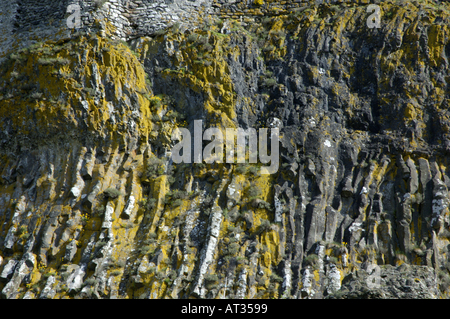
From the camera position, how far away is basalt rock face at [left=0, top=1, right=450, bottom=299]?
590 inches

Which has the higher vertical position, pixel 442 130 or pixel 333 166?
pixel 442 130

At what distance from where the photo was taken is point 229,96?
18.1 meters

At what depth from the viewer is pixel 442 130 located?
1669 cm

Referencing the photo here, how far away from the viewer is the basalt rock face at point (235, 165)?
14984 mm

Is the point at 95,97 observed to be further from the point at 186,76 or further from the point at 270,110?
the point at 270,110

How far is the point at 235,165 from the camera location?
1697 centimetres

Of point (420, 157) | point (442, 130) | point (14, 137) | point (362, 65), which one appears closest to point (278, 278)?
point (420, 157)

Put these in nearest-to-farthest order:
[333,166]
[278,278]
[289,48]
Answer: [278,278] → [333,166] → [289,48]

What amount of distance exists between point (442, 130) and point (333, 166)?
11.0ft

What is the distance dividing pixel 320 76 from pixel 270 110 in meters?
2.04

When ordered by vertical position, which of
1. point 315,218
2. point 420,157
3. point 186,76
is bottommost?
point 315,218

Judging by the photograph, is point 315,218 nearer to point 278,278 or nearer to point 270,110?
point 278,278

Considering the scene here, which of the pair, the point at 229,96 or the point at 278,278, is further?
the point at 229,96

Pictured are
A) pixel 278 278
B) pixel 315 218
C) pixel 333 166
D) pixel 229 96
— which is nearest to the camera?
pixel 278 278
